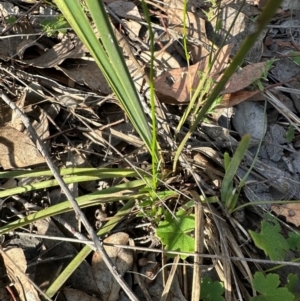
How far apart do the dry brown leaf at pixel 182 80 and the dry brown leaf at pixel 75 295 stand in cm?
58

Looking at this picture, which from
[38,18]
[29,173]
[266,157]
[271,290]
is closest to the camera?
[271,290]

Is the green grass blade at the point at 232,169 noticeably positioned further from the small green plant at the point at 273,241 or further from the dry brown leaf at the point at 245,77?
the dry brown leaf at the point at 245,77

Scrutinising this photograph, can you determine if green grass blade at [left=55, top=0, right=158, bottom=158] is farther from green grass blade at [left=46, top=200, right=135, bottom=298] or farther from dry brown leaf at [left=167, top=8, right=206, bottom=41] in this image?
dry brown leaf at [left=167, top=8, right=206, bottom=41]

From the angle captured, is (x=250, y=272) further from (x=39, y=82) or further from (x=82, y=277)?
(x=39, y=82)

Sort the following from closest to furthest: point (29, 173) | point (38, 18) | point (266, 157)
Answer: point (29, 173), point (266, 157), point (38, 18)

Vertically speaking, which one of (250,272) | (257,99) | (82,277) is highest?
(257,99)

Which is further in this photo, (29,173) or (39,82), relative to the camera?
(39,82)

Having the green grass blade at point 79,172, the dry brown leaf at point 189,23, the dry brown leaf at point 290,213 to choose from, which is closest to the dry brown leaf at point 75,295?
the green grass blade at point 79,172

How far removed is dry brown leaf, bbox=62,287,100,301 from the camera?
40.2 inches

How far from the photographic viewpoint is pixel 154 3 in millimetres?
1379

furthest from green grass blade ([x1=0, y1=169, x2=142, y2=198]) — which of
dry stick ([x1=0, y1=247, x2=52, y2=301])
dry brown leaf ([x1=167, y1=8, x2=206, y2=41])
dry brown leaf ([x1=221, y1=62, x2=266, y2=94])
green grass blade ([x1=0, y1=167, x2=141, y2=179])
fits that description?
dry brown leaf ([x1=167, y1=8, x2=206, y2=41])

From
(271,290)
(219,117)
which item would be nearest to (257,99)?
(219,117)

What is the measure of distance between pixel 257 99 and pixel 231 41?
227 mm

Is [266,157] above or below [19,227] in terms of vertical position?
above
